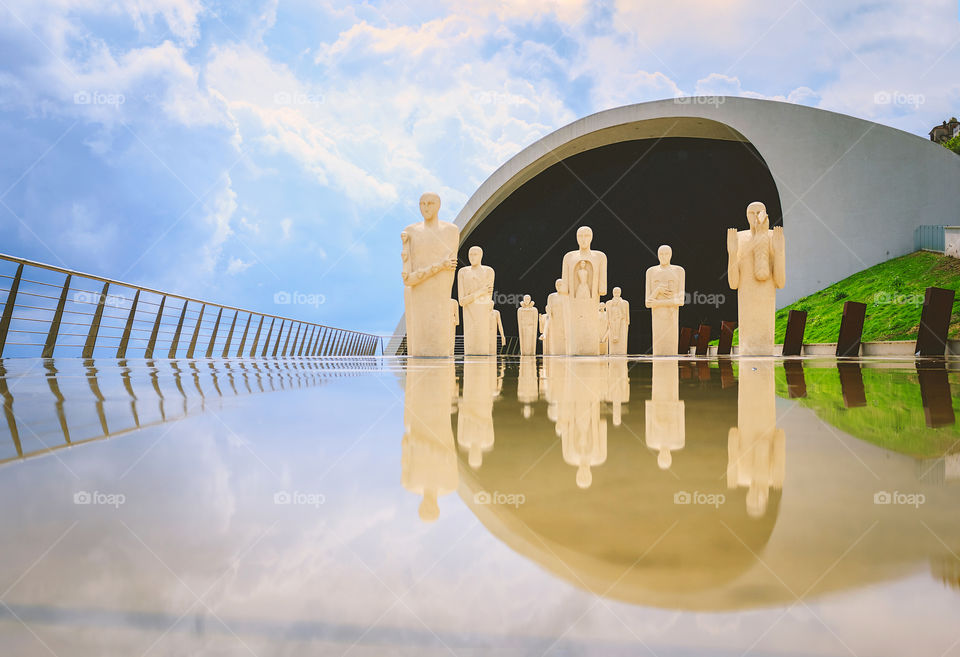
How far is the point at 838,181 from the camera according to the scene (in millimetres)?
22281

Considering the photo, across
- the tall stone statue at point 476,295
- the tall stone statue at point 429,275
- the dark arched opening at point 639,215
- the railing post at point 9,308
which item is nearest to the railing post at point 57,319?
the railing post at point 9,308

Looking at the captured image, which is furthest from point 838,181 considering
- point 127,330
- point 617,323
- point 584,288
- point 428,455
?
point 428,455

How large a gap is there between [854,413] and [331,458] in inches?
53.3

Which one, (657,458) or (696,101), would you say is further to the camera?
(696,101)

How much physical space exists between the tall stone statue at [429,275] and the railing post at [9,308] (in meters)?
4.61

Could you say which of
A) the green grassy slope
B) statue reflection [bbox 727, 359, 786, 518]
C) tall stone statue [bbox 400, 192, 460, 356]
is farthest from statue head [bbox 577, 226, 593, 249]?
statue reflection [bbox 727, 359, 786, 518]

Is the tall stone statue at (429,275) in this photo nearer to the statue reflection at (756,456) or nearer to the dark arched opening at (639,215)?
the statue reflection at (756,456)

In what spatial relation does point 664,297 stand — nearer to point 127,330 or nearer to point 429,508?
point 127,330

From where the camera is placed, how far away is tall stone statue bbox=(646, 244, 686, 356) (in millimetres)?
11984

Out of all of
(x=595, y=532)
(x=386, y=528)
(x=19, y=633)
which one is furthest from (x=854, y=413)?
(x=19, y=633)

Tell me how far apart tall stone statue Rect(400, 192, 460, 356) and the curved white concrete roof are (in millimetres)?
17519

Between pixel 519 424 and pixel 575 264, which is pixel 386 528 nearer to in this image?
pixel 519 424

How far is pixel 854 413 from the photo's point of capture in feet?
5.09

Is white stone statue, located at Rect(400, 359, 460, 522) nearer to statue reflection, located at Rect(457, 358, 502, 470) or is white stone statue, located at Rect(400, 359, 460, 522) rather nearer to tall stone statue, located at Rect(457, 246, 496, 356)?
statue reflection, located at Rect(457, 358, 502, 470)
